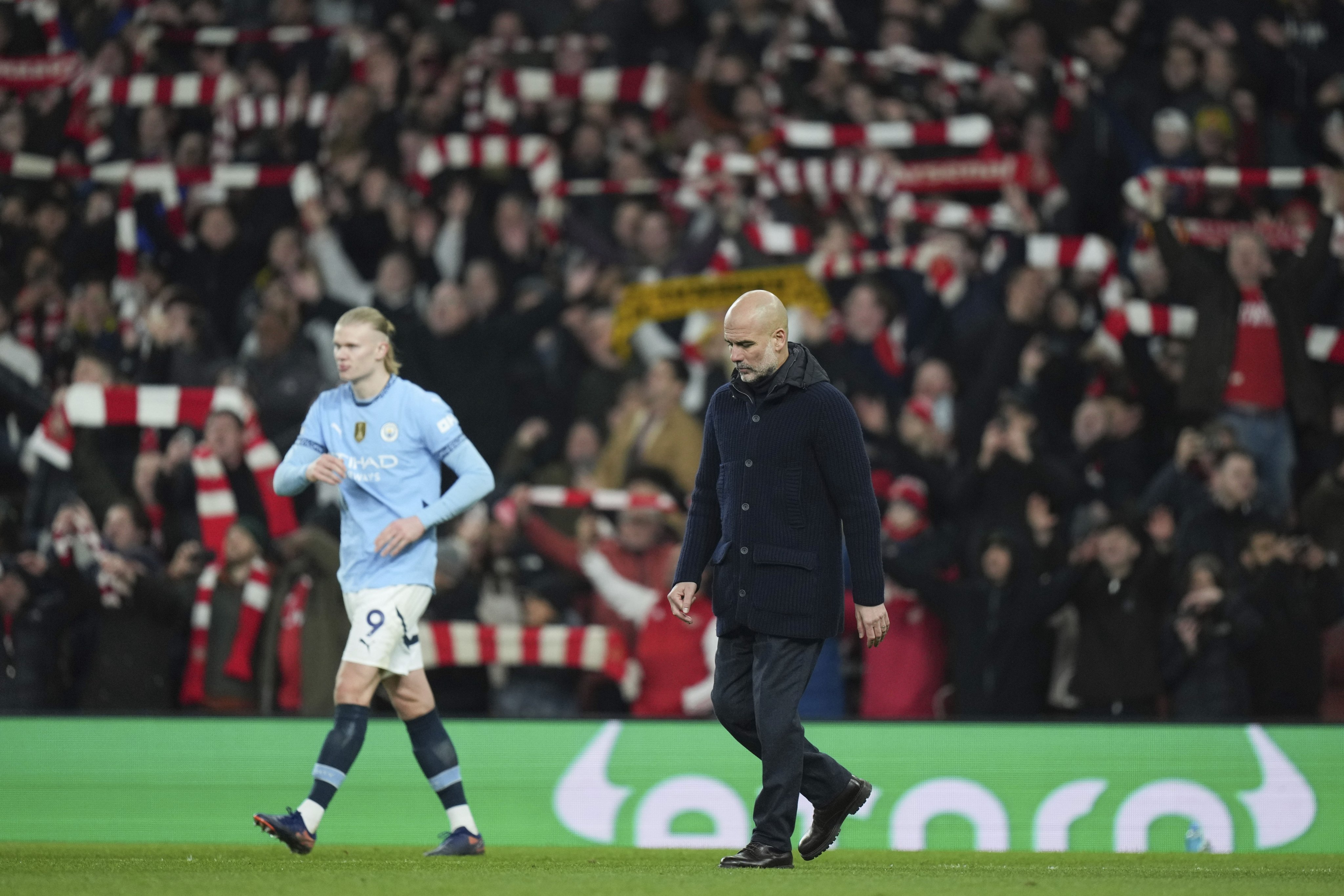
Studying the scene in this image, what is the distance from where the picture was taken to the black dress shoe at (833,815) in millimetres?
5691

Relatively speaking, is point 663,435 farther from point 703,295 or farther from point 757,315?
point 757,315

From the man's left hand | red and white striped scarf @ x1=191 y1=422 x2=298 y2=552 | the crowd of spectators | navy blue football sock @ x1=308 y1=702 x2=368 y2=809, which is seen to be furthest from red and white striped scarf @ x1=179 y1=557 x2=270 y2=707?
the man's left hand

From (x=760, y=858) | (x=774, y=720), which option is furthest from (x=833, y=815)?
(x=774, y=720)

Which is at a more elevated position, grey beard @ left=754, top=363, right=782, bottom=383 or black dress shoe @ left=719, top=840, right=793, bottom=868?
grey beard @ left=754, top=363, right=782, bottom=383

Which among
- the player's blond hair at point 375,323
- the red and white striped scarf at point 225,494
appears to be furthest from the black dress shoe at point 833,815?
the red and white striped scarf at point 225,494

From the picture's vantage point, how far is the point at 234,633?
9.05 meters

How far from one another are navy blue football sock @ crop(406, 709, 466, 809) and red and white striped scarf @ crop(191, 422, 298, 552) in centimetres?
338

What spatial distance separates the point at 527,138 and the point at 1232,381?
557cm

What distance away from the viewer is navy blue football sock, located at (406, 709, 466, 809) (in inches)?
249

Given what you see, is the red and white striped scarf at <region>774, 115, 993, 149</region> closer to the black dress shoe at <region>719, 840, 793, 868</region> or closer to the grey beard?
the grey beard

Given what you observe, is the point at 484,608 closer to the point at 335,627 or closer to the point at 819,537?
the point at 335,627

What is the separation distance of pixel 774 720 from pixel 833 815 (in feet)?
1.58

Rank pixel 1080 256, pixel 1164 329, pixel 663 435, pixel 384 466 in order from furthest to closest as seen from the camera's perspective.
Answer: pixel 1080 256, pixel 1164 329, pixel 663 435, pixel 384 466

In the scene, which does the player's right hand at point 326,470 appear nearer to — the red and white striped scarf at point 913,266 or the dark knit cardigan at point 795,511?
the dark knit cardigan at point 795,511
